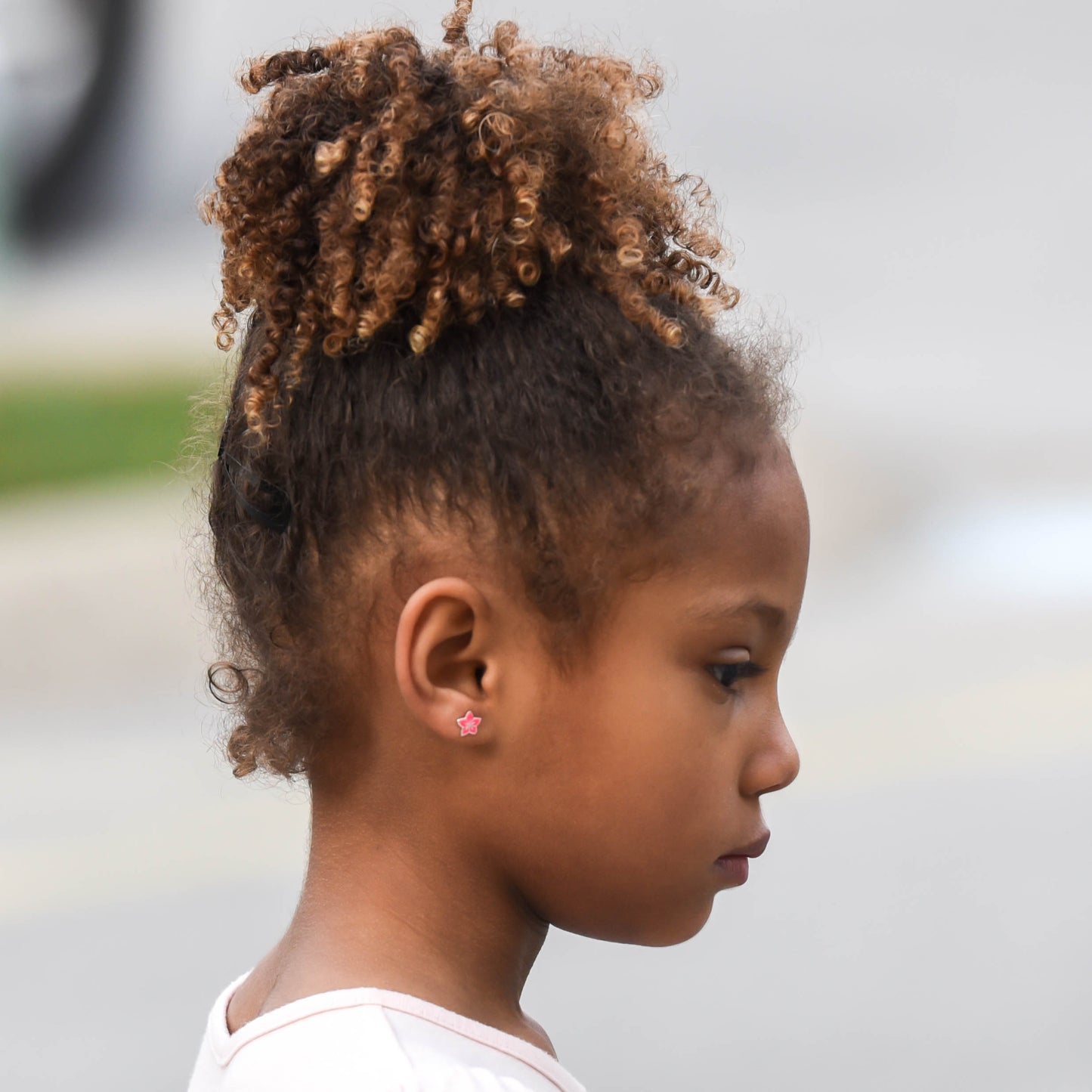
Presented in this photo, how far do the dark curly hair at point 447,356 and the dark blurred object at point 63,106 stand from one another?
5.11m

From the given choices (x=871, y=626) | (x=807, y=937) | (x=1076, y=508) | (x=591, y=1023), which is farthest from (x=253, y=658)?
(x=1076, y=508)

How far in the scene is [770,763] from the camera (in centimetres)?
108

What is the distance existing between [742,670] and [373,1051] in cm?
38

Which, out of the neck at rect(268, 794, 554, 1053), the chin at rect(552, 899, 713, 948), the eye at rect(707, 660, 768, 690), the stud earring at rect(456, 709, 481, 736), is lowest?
the neck at rect(268, 794, 554, 1053)

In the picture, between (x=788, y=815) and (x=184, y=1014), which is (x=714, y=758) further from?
(x=788, y=815)

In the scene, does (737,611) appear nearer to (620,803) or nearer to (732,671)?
(732,671)

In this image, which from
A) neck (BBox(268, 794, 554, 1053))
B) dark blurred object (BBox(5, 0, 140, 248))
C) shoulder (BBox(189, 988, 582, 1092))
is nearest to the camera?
shoulder (BBox(189, 988, 582, 1092))

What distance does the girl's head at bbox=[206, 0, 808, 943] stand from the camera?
100cm

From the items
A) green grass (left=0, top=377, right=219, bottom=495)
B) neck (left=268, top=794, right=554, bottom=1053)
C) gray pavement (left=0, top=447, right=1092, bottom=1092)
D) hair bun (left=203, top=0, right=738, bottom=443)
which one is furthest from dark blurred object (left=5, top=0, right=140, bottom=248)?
neck (left=268, top=794, right=554, bottom=1053)

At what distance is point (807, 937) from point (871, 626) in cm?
169

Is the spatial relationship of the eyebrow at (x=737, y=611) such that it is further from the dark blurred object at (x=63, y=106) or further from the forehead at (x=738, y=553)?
the dark blurred object at (x=63, y=106)

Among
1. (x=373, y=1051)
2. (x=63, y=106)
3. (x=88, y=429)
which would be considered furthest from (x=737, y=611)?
(x=63, y=106)

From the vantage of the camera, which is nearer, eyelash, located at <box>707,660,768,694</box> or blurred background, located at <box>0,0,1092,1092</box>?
eyelash, located at <box>707,660,768,694</box>

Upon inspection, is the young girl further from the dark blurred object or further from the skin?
the dark blurred object
